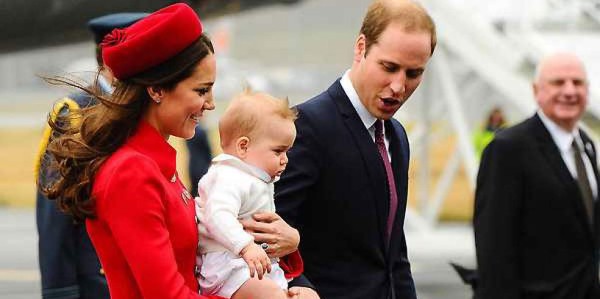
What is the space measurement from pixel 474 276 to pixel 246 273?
2474mm

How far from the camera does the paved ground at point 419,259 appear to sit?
13359mm

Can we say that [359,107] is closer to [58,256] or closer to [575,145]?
[58,256]

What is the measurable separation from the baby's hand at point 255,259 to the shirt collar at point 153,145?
25 centimetres

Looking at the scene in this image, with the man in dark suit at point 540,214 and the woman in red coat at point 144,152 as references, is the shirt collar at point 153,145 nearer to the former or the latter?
the woman in red coat at point 144,152

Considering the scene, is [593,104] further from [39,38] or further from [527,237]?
[527,237]

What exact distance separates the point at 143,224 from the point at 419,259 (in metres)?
12.8

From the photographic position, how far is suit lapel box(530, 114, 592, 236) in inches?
209

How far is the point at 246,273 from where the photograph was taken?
10.7ft

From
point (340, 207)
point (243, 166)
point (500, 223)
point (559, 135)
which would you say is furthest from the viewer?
point (559, 135)

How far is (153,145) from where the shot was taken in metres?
3.17

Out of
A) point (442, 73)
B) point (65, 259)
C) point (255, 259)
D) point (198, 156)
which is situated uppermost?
point (255, 259)

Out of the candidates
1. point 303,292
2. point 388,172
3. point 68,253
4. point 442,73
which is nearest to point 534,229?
point 388,172

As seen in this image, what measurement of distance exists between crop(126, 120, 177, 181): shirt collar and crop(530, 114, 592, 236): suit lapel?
2486 mm

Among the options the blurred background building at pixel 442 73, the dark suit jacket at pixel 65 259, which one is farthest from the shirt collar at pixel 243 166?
the dark suit jacket at pixel 65 259
